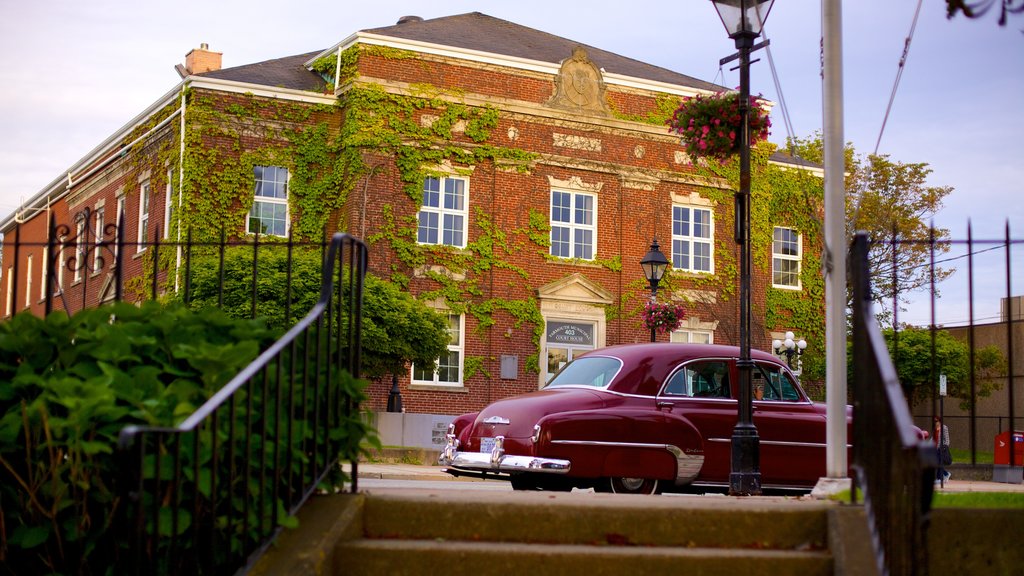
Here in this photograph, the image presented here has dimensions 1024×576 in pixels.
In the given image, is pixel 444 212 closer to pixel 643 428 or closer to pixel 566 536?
pixel 643 428

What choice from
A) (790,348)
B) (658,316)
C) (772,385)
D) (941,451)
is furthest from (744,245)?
(790,348)

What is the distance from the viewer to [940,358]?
36469 millimetres

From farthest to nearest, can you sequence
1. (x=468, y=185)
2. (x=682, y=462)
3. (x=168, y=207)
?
(x=468, y=185) < (x=168, y=207) < (x=682, y=462)

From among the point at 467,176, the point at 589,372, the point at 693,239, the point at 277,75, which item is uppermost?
the point at 277,75

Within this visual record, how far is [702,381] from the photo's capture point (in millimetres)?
10883

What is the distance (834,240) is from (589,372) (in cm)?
402

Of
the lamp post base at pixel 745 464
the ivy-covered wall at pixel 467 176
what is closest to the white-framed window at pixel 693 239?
the ivy-covered wall at pixel 467 176

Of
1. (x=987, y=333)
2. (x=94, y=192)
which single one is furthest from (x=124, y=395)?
(x=987, y=333)

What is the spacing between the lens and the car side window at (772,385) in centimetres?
1127

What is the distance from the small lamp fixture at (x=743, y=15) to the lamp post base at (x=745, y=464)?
4.11 m

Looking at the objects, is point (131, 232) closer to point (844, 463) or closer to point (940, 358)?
point (940, 358)

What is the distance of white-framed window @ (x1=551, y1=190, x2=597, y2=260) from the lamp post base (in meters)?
21.7

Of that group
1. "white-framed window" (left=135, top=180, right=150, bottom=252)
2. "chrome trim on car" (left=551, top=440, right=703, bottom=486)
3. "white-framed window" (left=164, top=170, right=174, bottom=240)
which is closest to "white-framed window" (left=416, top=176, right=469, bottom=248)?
"white-framed window" (left=164, top=170, right=174, bottom=240)

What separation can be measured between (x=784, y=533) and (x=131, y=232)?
98.9 ft
